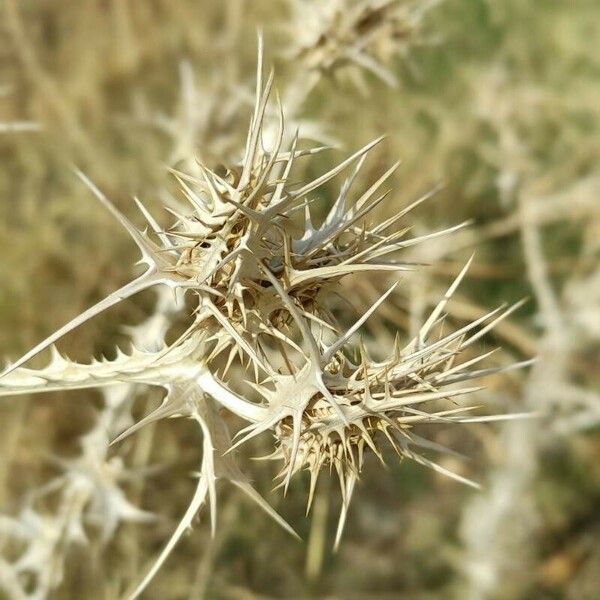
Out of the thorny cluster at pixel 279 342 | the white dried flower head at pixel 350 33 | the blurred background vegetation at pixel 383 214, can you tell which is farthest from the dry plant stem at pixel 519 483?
the thorny cluster at pixel 279 342

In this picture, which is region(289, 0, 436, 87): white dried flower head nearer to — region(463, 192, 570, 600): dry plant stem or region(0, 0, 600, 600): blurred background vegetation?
region(0, 0, 600, 600): blurred background vegetation

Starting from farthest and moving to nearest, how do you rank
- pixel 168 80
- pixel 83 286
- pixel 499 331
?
pixel 168 80
pixel 499 331
pixel 83 286

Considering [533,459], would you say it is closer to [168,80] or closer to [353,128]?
[353,128]

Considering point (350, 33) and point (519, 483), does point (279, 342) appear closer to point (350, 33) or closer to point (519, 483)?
point (350, 33)

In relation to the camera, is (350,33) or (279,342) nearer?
(279,342)

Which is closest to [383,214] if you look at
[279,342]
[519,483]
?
[519,483]

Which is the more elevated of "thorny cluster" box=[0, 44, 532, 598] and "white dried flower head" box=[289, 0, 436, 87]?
"white dried flower head" box=[289, 0, 436, 87]

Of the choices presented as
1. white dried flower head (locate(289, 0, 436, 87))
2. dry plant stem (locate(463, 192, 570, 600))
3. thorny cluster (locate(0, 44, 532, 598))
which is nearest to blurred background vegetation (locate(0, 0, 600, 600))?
dry plant stem (locate(463, 192, 570, 600))

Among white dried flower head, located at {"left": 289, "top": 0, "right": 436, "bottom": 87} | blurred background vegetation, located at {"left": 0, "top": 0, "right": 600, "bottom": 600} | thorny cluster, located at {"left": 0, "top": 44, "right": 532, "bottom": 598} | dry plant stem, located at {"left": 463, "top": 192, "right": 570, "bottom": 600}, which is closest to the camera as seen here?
thorny cluster, located at {"left": 0, "top": 44, "right": 532, "bottom": 598}

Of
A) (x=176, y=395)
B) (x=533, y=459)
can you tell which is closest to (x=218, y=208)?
(x=176, y=395)
